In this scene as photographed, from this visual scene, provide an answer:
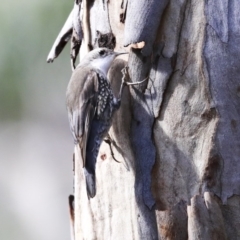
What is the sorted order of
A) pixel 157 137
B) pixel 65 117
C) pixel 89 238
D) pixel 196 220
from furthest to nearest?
pixel 65 117
pixel 89 238
pixel 157 137
pixel 196 220

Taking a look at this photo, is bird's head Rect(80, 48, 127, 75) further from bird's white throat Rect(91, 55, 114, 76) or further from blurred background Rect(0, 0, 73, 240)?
blurred background Rect(0, 0, 73, 240)

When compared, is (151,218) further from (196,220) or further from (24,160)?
(24,160)

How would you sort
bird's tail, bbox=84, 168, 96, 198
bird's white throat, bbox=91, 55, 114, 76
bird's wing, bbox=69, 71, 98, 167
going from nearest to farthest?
bird's tail, bbox=84, 168, 96, 198
bird's white throat, bbox=91, 55, 114, 76
bird's wing, bbox=69, 71, 98, 167

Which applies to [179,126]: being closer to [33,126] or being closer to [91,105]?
[91,105]

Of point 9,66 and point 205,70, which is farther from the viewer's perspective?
point 9,66

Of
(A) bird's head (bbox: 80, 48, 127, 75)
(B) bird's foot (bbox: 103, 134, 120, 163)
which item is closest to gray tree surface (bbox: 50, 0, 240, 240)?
(B) bird's foot (bbox: 103, 134, 120, 163)

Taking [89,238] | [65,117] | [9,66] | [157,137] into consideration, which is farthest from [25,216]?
[157,137]

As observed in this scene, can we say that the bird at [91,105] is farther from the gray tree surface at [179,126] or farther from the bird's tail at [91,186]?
the gray tree surface at [179,126]

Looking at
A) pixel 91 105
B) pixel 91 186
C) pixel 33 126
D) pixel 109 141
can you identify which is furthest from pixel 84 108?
pixel 33 126
